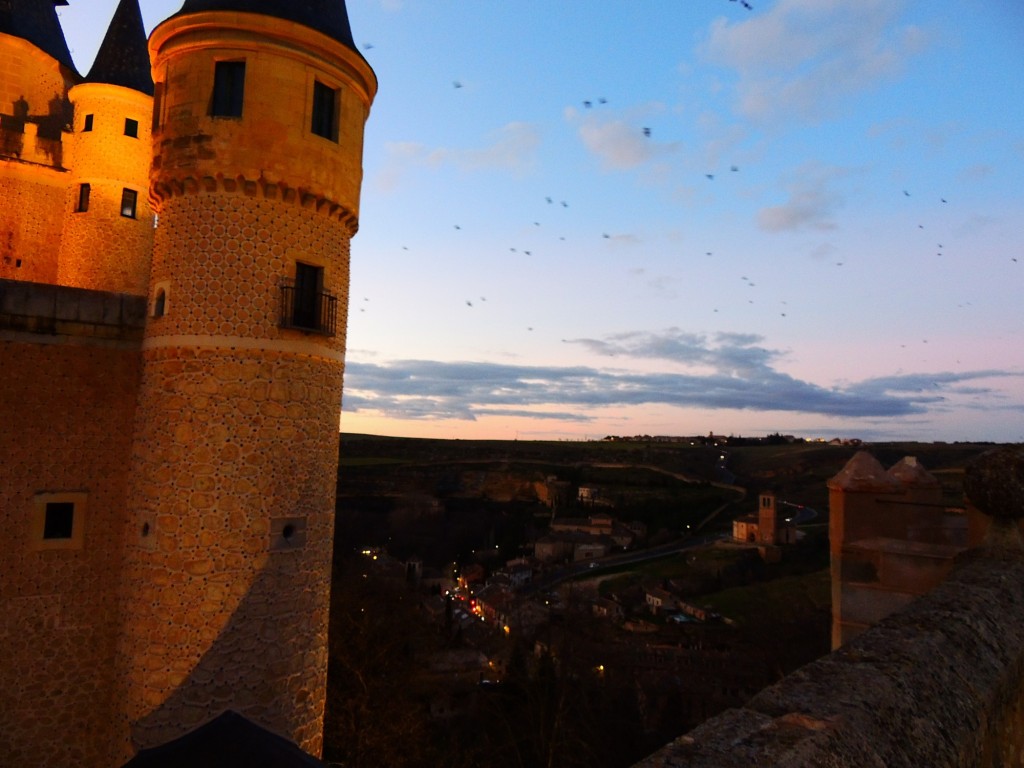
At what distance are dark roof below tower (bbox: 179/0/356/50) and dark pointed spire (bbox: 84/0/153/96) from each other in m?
6.33

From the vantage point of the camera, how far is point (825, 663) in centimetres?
279

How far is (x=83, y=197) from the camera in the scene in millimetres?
13438

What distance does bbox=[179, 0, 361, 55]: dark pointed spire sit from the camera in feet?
28.1

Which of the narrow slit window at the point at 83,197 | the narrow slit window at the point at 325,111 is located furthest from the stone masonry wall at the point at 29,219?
the narrow slit window at the point at 325,111

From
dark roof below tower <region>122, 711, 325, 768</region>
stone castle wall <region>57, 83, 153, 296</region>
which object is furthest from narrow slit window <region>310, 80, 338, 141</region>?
dark roof below tower <region>122, 711, 325, 768</region>

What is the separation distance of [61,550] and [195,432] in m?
2.67

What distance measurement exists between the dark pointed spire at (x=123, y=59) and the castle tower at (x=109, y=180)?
2 cm

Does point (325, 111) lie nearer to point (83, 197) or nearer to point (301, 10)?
point (301, 10)

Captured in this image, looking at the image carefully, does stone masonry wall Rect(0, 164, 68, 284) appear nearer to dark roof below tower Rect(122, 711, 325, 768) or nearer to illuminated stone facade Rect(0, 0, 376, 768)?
illuminated stone facade Rect(0, 0, 376, 768)

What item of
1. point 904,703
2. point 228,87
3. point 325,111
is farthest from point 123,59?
point 904,703

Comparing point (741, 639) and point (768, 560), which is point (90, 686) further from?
point (768, 560)

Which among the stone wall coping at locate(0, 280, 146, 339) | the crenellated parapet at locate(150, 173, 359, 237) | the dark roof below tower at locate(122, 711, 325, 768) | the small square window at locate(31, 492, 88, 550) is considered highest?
the crenellated parapet at locate(150, 173, 359, 237)

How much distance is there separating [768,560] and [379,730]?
5984 centimetres

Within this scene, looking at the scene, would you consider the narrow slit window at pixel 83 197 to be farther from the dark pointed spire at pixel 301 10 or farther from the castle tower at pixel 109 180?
the dark pointed spire at pixel 301 10
